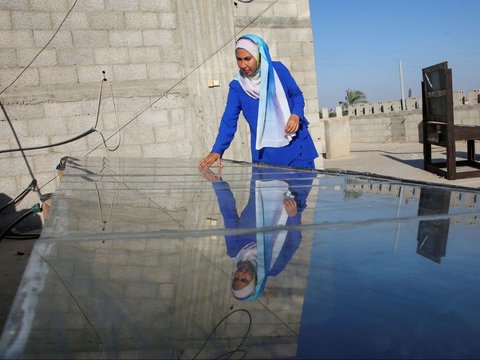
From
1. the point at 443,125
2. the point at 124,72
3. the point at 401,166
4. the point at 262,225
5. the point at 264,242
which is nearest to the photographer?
the point at 264,242

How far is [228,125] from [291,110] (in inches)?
20.2

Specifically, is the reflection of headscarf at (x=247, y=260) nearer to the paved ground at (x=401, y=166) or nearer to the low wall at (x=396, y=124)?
the paved ground at (x=401, y=166)

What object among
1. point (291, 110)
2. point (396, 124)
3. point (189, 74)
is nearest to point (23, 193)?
point (189, 74)

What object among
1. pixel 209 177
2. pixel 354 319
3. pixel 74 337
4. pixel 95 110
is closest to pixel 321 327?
pixel 354 319

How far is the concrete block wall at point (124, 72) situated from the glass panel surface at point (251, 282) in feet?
12.7

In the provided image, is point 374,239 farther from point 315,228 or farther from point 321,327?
point 321,327

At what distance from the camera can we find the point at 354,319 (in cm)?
89

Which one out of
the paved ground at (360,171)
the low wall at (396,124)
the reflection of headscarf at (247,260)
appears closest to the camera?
the reflection of headscarf at (247,260)

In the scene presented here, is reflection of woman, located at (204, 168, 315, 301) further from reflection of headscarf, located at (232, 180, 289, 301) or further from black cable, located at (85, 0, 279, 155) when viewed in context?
black cable, located at (85, 0, 279, 155)

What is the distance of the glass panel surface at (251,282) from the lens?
31.5 inches

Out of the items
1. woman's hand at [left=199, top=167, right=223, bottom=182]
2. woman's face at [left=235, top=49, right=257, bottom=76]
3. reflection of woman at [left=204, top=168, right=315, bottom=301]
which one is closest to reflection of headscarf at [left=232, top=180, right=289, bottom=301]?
reflection of woman at [left=204, top=168, right=315, bottom=301]

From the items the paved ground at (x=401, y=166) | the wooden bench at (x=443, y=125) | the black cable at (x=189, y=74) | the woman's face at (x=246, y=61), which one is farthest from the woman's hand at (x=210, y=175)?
the wooden bench at (x=443, y=125)

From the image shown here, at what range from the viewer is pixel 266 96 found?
374 cm

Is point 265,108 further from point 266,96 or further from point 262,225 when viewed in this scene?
point 262,225
